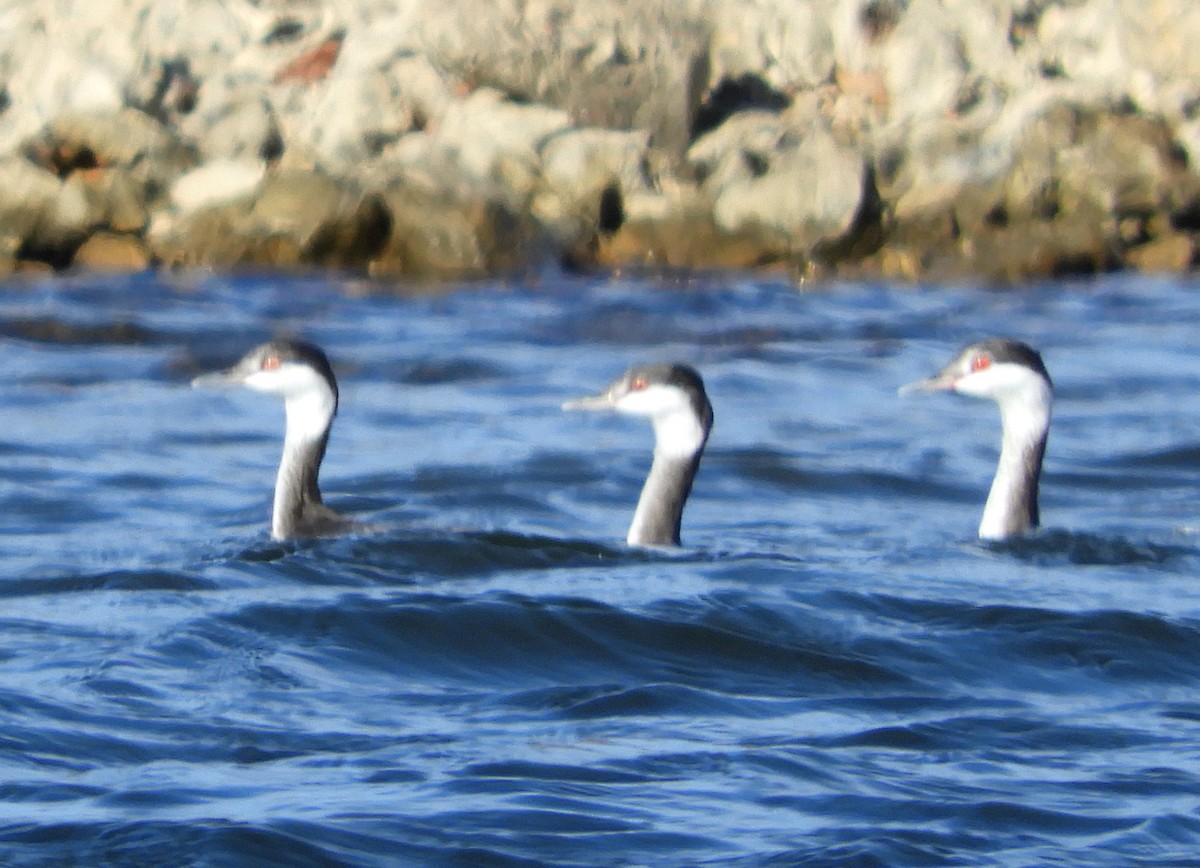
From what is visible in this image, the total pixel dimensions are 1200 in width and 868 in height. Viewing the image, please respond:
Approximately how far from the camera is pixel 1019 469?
1057 cm

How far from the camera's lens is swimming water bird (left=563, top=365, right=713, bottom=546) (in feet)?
33.6

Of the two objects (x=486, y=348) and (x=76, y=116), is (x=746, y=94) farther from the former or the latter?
(x=486, y=348)

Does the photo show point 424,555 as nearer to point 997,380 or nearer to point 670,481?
point 670,481

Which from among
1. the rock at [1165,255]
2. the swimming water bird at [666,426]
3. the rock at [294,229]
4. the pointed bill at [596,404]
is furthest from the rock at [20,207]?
the swimming water bird at [666,426]

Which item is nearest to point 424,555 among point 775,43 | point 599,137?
point 599,137

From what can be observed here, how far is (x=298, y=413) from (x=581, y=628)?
259cm

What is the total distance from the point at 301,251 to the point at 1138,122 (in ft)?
31.2

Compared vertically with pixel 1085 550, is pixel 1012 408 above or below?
above

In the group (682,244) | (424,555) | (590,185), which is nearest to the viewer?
(424,555)

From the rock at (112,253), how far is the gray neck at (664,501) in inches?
535

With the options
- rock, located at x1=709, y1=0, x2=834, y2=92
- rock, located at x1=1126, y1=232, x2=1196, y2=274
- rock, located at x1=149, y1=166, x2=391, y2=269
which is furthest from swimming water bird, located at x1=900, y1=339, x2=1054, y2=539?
rock, located at x1=709, y1=0, x2=834, y2=92

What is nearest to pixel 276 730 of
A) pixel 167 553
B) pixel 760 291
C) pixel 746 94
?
pixel 167 553

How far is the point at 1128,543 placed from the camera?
1072 cm

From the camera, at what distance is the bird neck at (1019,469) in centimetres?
1054
